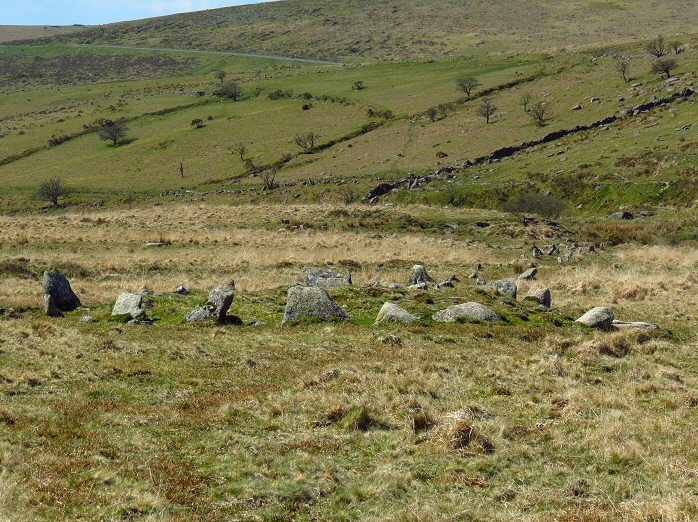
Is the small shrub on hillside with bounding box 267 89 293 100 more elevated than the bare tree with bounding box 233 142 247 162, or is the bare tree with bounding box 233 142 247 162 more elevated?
the small shrub on hillside with bounding box 267 89 293 100

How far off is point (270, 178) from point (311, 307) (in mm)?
67808

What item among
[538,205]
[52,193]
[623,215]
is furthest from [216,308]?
[52,193]

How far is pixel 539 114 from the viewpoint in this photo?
307ft

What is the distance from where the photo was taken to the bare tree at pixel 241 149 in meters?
100

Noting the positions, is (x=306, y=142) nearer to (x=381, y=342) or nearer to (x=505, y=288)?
(x=505, y=288)

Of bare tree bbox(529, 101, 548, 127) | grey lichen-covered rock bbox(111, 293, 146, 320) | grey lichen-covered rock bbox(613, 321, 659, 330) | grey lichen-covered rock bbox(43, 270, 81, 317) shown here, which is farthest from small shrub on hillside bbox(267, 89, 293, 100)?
grey lichen-covered rock bbox(613, 321, 659, 330)

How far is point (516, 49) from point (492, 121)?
273 ft

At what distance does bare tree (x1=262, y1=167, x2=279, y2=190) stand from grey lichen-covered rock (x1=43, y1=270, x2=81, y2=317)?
58272mm

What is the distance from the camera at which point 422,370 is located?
17.6 meters

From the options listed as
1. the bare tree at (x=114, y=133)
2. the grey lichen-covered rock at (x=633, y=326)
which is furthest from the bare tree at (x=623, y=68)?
the grey lichen-covered rock at (x=633, y=326)

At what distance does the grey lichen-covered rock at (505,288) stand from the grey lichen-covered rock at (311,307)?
920 centimetres

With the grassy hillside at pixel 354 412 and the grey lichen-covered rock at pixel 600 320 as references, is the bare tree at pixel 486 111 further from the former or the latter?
the grey lichen-covered rock at pixel 600 320

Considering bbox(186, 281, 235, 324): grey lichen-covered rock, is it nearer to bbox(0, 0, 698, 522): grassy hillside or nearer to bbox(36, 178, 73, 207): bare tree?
bbox(0, 0, 698, 522): grassy hillside

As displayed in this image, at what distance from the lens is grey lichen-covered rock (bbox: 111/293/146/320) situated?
2525 centimetres
